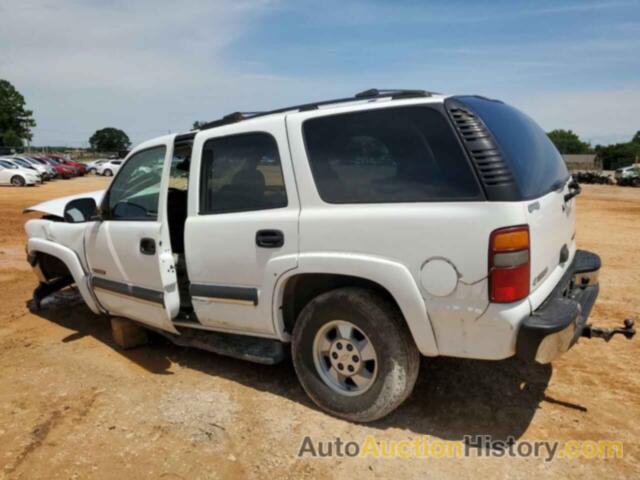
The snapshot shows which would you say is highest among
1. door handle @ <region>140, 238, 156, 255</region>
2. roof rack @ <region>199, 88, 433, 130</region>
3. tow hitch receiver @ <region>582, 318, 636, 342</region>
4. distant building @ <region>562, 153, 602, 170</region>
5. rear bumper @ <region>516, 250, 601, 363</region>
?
roof rack @ <region>199, 88, 433, 130</region>

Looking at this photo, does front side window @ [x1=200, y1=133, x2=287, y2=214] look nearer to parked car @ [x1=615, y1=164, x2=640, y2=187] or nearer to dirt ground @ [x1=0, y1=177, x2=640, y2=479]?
dirt ground @ [x1=0, y1=177, x2=640, y2=479]

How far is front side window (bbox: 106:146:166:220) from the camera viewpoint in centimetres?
412

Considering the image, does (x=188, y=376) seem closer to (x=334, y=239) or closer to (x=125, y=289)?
(x=125, y=289)

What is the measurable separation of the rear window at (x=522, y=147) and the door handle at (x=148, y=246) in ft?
8.02

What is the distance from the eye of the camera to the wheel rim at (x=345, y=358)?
307cm

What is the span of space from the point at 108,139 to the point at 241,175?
399ft

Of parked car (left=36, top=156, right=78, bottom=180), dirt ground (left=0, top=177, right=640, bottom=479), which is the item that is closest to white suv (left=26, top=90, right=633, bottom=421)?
dirt ground (left=0, top=177, right=640, bottom=479)

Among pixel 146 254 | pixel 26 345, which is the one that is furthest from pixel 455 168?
pixel 26 345

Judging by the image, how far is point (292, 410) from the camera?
133 inches

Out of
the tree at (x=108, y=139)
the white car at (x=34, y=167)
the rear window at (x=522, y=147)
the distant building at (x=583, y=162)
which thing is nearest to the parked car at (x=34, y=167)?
the white car at (x=34, y=167)

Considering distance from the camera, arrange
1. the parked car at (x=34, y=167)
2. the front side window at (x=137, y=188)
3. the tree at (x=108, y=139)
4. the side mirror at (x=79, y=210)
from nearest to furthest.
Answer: the front side window at (x=137, y=188), the side mirror at (x=79, y=210), the parked car at (x=34, y=167), the tree at (x=108, y=139)

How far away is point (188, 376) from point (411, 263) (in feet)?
7.22

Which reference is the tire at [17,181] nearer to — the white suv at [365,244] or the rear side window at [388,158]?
the white suv at [365,244]

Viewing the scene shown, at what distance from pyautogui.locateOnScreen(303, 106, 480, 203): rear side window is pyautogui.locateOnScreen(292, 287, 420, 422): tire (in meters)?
0.65
